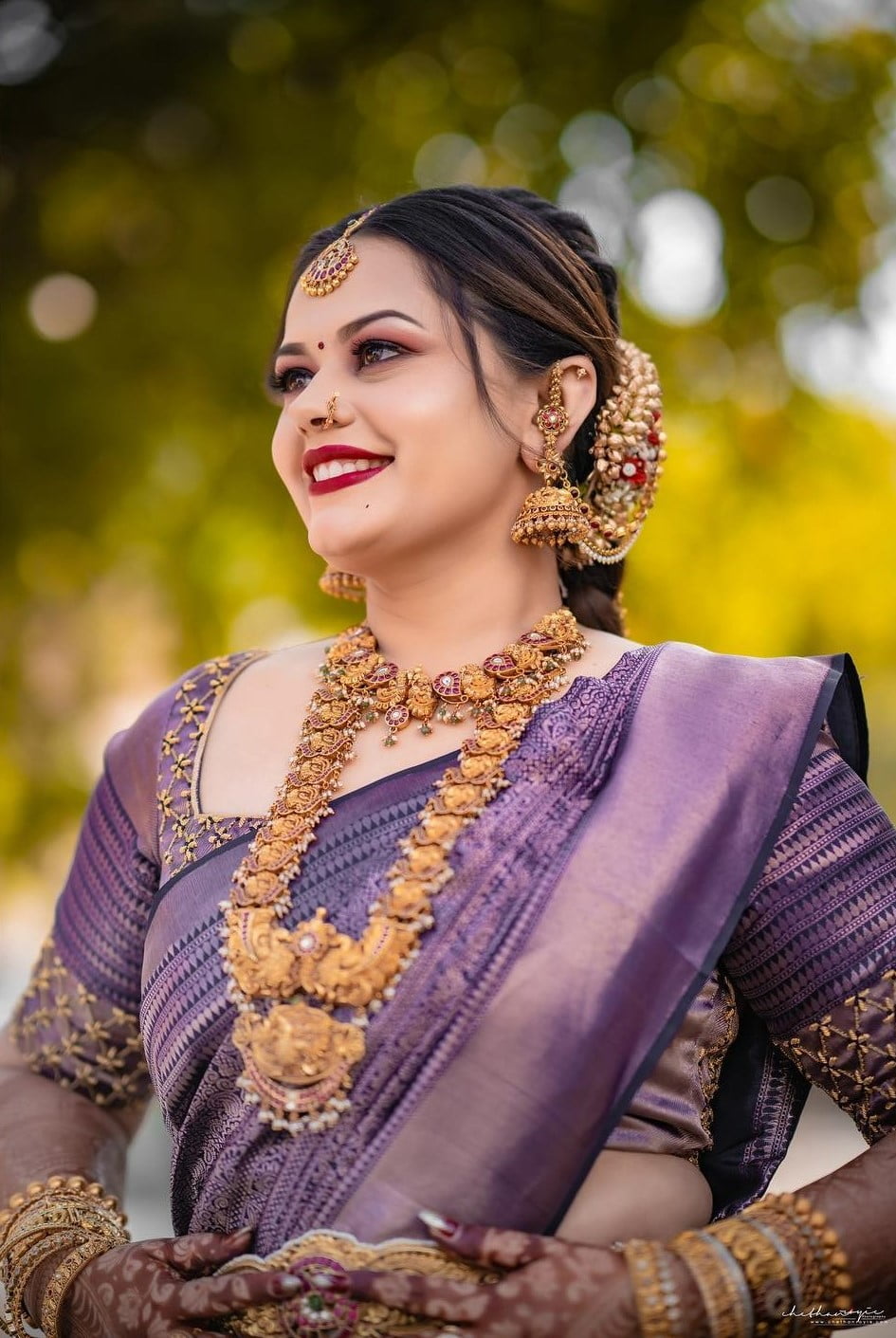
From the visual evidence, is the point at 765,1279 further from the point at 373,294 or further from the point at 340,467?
the point at 373,294

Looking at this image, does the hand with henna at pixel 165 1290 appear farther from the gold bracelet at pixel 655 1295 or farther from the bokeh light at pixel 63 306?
the bokeh light at pixel 63 306

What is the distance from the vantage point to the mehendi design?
6.89 ft

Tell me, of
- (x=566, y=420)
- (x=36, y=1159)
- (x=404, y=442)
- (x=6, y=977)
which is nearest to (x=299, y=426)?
(x=404, y=442)

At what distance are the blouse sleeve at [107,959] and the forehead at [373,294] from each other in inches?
24.9

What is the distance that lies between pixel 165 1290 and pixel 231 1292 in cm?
11

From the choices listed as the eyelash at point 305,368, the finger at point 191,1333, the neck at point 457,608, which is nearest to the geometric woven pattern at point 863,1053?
the neck at point 457,608

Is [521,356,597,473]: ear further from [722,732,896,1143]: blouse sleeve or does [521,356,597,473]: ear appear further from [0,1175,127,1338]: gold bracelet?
[0,1175,127,1338]: gold bracelet

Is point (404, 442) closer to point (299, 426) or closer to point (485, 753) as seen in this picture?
point (299, 426)

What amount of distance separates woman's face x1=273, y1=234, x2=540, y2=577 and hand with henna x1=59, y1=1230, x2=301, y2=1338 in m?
0.93

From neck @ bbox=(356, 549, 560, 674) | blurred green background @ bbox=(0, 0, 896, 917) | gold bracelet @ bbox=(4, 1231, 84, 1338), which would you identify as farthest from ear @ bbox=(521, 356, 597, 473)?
blurred green background @ bbox=(0, 0, 896, 917)

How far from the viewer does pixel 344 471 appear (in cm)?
193

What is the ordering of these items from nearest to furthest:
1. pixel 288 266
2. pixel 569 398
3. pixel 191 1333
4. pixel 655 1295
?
pixel 655 1295
pixel 191 1333
pixel 569 398
pixel 288 266

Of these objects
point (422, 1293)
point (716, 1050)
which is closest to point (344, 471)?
point (716, 1050)

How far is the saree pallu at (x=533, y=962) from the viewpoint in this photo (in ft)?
5.26
